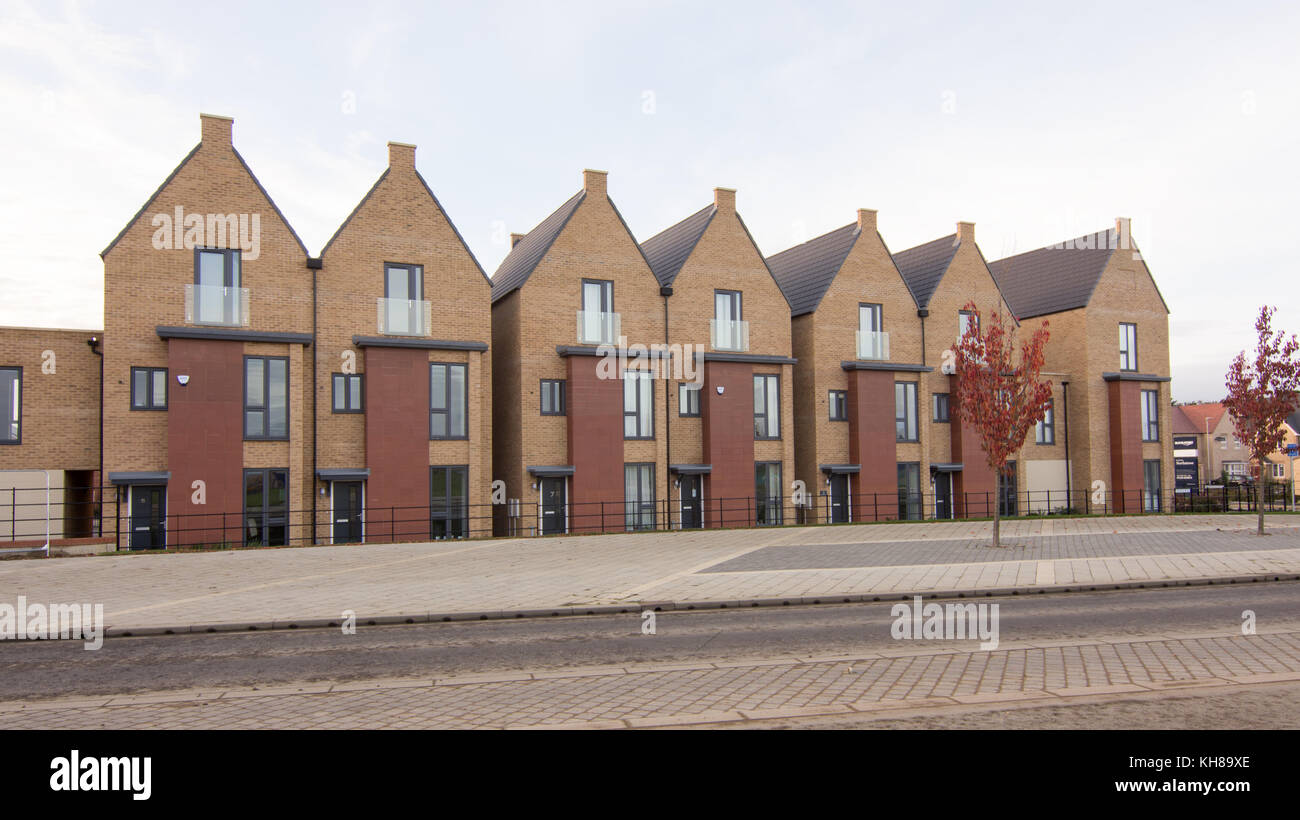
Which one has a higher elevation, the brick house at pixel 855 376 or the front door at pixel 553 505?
the brick house at pixel 855 376

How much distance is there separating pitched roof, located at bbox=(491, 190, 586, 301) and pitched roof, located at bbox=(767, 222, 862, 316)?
846 centimetres

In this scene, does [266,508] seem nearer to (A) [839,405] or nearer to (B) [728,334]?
(B) [728,334]

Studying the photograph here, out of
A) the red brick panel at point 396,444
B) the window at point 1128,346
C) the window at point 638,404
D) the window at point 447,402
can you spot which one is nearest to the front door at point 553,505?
the window at point 638,404

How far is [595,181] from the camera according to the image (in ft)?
96.8

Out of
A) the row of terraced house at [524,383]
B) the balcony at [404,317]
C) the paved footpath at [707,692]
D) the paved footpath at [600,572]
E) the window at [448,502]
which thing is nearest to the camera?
the paved footpath at [707,692]

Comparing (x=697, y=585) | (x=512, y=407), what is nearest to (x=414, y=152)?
(x=512, y=407)

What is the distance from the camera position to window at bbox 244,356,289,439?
24578 millimetres

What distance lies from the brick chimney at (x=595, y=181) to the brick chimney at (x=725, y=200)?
4.23 meters

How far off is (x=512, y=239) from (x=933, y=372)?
1861 centimetres

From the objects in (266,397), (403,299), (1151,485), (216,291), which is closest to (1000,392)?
(403,299)

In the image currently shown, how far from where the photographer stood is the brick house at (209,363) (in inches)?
917

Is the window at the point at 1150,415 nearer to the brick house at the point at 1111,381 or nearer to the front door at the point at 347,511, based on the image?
the brick house at the point at 1111,381

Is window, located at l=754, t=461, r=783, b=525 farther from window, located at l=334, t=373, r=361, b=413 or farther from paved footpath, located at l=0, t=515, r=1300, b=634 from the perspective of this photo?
window, located at l=334, t=373, r=361, b=413
